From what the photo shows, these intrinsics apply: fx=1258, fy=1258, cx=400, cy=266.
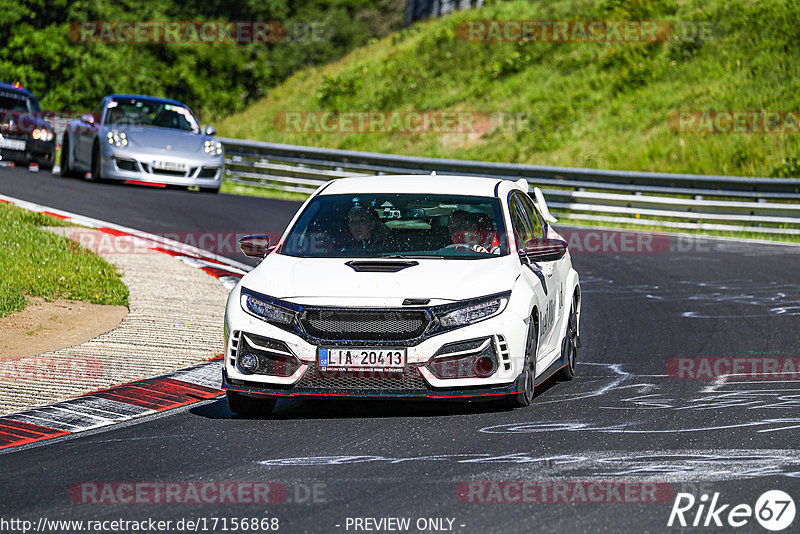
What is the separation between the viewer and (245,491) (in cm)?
589

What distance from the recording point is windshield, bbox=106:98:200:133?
72.9ft

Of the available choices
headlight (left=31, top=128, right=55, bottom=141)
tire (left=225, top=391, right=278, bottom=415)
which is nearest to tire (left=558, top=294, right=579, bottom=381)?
tire (left=225, top=391, right=278, bottom=415)

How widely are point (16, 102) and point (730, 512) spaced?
22.6 meters

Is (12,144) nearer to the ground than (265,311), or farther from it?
nearer to the ground

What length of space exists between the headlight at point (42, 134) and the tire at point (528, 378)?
1905 centimetres

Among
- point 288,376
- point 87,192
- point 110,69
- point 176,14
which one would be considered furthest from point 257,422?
point 176,14

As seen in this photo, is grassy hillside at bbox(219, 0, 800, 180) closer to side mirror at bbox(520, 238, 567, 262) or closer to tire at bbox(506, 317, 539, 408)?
side mirror at bbox(520, 238, 567, 262)

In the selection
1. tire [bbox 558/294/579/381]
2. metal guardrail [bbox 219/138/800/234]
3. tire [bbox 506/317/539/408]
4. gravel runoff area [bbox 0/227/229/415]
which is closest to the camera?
tire [bbox 506/317/539/408]

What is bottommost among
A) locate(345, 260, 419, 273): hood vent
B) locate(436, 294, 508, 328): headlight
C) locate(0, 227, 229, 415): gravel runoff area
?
locate(0, 227, 229, 415): gravel runoff area

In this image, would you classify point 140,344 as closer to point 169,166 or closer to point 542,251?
point 542,251

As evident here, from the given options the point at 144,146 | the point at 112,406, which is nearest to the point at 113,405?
the point at 112,406

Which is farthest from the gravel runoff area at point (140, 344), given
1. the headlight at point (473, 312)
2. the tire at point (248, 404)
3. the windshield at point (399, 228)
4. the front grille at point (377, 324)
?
the headlight at point (473, 312)

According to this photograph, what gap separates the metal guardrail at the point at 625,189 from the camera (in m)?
20.8

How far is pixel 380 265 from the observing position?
25.7 feet
